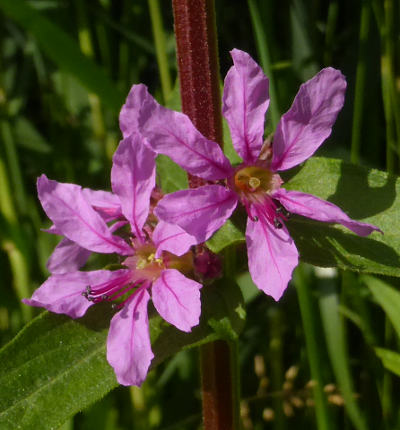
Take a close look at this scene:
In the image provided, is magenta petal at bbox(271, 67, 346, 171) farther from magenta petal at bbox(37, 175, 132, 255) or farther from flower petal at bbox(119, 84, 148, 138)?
magenta petal at bbox(37, 175, 132, 255)

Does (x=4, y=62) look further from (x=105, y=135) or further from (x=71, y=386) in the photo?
(x=71, y=386)

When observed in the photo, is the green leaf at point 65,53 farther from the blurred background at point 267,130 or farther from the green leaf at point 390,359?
the green leaf at point 390,359

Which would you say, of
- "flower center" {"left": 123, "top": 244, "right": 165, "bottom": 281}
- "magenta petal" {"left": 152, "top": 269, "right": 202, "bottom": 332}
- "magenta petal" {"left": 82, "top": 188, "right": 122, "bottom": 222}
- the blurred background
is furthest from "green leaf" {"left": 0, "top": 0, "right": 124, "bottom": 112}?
"magenta petal" {"left": 152, "top": 269, "right": 202, "bottom": 332}

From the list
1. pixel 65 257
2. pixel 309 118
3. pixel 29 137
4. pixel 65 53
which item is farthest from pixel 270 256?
pixel 29 137

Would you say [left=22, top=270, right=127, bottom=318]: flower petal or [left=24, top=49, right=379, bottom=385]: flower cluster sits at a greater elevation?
[left=24, top=49, right=379, bottom=385]: flower cluster

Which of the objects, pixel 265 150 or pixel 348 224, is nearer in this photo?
pixel 348 224

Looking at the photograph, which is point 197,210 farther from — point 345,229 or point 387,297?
point 387,297

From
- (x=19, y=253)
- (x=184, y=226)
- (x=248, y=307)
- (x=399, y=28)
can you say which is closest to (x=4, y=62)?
(x=19, y=253)
